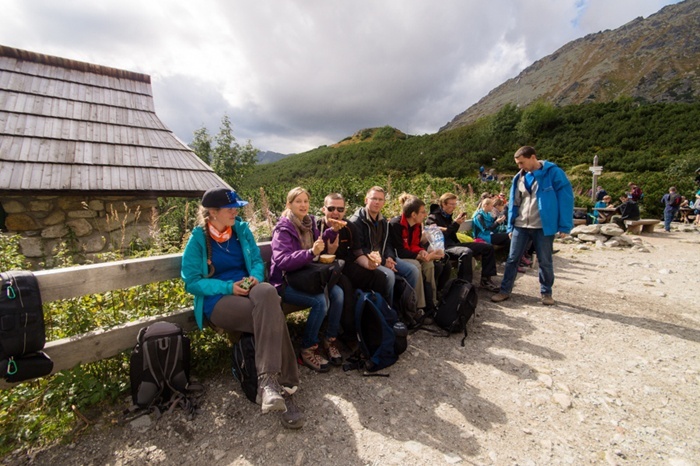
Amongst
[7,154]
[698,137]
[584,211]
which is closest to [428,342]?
[7,154]

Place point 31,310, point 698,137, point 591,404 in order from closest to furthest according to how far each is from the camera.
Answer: point 31,310, point 591,404, point 698,137

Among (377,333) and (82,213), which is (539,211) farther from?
(82,213)

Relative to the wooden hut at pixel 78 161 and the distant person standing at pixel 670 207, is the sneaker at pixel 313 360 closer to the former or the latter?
the wooden hut at pixel 78 161

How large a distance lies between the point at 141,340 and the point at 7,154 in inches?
197

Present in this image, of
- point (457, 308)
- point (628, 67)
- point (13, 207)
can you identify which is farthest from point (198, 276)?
point (628, 67)

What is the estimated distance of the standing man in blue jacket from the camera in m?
4.09

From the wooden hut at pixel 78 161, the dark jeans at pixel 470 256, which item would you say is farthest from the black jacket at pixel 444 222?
the wooden hut at pixel 78 161

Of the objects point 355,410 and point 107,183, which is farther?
point 107,183

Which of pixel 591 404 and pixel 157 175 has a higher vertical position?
pixel 157 175

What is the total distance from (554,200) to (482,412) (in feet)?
9.87

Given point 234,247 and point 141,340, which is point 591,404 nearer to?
point 234,247

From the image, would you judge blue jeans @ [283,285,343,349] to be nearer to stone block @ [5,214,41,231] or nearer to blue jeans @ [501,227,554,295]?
blue jeans @ [501,227,554,295]

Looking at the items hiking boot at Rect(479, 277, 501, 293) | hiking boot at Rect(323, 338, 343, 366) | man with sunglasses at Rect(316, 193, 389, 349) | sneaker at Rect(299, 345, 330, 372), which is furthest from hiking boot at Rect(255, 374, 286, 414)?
hiking boot at Rect(479, 277, 501, 293)

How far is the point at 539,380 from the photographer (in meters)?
2.67
